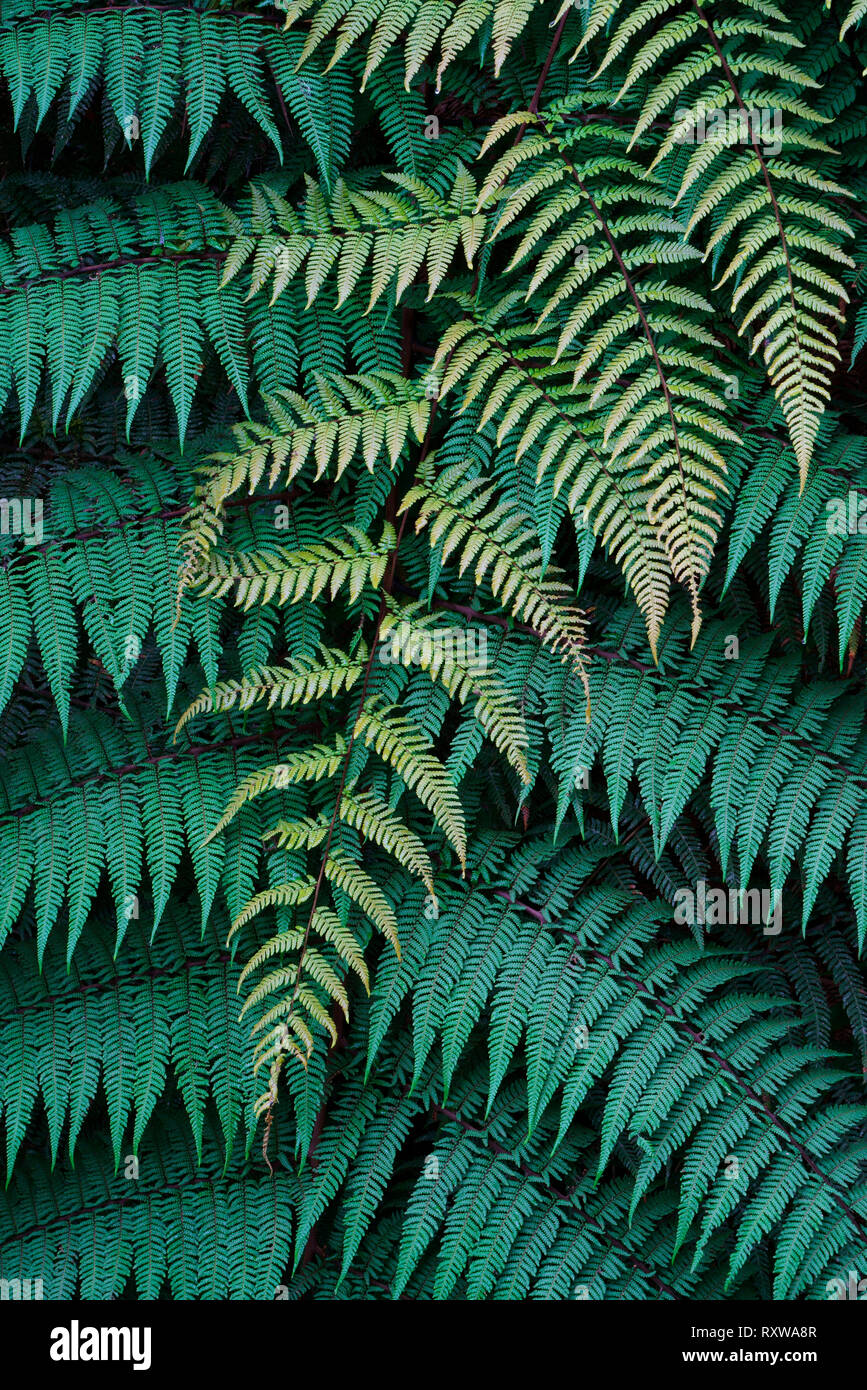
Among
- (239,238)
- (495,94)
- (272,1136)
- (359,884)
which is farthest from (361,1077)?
(495,94)

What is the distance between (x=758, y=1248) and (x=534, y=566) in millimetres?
1727

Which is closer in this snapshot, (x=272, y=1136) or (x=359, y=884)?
(x=359, y=884)

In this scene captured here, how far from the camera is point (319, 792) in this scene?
2.69 meters

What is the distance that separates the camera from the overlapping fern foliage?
8.05ft

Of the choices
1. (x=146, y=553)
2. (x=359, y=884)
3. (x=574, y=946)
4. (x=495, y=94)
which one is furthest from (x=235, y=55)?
(x=574, y=946)

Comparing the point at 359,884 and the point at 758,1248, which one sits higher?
the point at 359,884

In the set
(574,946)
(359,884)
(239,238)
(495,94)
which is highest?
(495,94)

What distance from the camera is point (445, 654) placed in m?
2.53

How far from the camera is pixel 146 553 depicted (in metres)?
2.66

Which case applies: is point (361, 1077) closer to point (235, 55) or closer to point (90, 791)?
point (90, 791)

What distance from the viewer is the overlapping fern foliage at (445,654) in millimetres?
2453

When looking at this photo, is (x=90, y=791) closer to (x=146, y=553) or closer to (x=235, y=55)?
(x=146, y=553)
